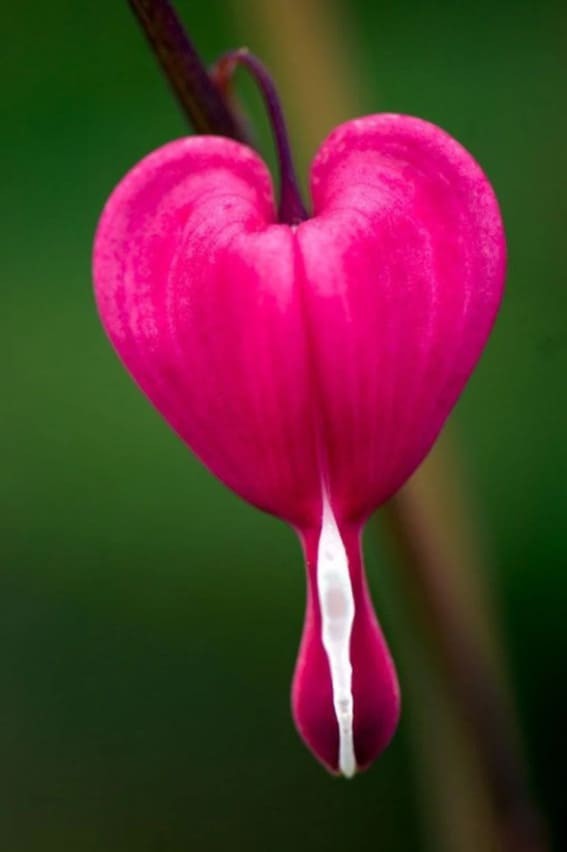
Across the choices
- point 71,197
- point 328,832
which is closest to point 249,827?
point 328,832

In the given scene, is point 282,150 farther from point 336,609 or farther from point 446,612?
point 446,612

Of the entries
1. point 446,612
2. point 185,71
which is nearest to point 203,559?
point 446,612

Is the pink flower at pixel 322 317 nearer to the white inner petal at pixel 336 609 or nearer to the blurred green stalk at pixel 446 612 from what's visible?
the white inner petal at pixel 336 609

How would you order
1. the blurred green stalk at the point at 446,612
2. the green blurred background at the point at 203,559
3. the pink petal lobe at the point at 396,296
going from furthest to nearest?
the green blurred background at the point at 203,559 < the blurred green stalk at the point at 446,612 < the pink petal lobe at the point at 396,296

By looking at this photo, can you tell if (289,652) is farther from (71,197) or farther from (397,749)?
(71,197)

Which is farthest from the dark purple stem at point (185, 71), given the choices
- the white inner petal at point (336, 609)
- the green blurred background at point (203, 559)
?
the green blurred background at point (203, 559)

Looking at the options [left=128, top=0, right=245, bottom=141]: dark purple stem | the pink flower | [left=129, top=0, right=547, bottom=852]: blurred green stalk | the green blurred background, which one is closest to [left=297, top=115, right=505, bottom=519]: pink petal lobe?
the pink flower

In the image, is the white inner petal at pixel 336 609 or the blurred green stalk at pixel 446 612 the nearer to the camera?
the white inner petal at pixel 336 609

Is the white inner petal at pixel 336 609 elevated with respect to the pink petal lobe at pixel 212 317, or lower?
lower
